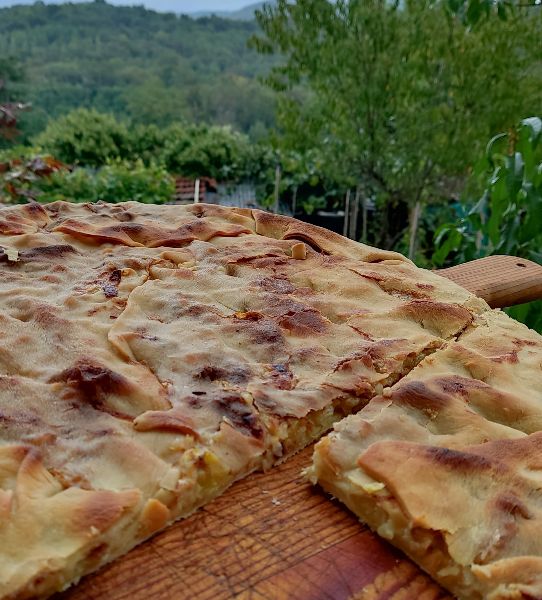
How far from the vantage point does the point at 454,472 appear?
1435mm

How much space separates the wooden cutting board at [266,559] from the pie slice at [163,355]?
0.16ft

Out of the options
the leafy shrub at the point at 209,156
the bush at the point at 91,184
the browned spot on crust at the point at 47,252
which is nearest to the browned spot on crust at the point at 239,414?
the browned spot on crust at the point at 47,252

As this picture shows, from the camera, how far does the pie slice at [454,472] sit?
127cm

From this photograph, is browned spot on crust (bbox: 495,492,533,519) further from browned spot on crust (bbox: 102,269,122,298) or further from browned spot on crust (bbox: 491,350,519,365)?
browned spot on crust (bbox: 102,269,122,298)

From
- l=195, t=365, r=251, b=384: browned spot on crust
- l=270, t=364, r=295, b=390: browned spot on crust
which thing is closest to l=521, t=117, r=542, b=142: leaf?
l=270, t=364, r=295, b=390: browned spot on crust

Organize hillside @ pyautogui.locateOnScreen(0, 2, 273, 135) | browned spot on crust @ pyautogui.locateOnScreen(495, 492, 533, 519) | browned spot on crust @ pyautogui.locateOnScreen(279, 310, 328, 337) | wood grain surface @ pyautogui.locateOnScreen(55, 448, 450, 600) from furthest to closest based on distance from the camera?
hillside @ pyautogui.locateOnScreen(0, 2, 273, 135) < browned spot on crust @ pyautogui.locateOnScreen(279, 310, 328, 337) < browned spot on crust @ pyautogui.locateOnScreen(495, 492, 533, 519) < wood grain surface @ pyautogui.locateOnScreen(55, 448, 450, 600)

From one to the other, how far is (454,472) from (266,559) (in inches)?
17.2

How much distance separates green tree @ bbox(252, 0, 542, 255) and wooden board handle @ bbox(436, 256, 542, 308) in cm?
355

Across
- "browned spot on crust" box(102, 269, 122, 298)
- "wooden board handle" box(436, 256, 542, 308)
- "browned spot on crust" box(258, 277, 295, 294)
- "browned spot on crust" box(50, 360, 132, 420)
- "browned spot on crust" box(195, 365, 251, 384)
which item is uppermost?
"browned spot on crust" box(50, 360, 132, 420)

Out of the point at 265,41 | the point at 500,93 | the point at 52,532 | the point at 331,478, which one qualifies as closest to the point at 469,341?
the point at 331,478

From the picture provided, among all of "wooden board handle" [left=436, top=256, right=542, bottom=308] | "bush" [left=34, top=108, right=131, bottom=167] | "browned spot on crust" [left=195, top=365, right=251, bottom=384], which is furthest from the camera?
"bush" [left=34, top=108, right=131, bottom=167]

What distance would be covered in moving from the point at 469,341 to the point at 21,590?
1.49 m

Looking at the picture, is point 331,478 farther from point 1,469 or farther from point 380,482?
point 1,469

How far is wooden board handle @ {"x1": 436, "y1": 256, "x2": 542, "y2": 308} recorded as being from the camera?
2.82 metres
